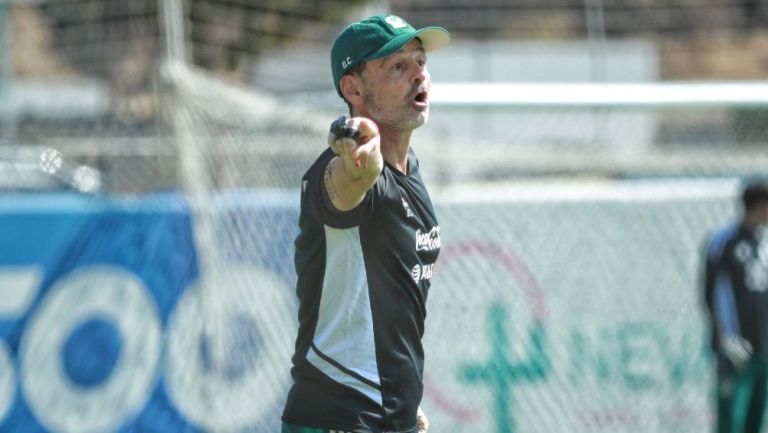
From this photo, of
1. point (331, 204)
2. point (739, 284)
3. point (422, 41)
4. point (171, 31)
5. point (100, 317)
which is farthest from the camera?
point (739, 284)

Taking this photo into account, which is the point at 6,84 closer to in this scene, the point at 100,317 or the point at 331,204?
the point at 100,317

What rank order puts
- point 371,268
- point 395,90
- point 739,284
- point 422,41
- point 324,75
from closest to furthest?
point 371,268 → point 395,90 → point 422,41 → point 739,284 → point 324,75

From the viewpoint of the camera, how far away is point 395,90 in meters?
3.82

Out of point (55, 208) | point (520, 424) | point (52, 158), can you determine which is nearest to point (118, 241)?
point (55, 208)

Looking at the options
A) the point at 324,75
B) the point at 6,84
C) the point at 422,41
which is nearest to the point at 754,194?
the point at 324,75

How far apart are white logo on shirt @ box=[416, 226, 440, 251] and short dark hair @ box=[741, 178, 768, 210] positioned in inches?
171

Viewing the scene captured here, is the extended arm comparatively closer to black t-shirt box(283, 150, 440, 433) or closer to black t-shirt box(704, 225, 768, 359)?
black t-shirt box(283, 150, 440, 433)

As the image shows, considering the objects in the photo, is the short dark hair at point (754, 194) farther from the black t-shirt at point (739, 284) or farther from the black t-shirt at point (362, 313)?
the black t-shirt at point (362, 313)

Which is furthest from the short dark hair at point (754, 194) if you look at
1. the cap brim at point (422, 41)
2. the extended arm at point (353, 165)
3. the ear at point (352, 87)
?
the extended arm at point (353, 165)

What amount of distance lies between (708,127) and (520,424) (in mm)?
4473

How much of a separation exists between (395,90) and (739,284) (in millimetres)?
4729

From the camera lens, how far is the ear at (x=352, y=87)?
153 inches

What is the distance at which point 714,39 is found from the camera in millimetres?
13320

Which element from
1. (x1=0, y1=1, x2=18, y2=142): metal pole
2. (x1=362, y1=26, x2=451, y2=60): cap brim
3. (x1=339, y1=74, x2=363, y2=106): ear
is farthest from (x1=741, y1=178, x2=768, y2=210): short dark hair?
(x1=0, y1=1, x2=18, y2=142): metal pole
